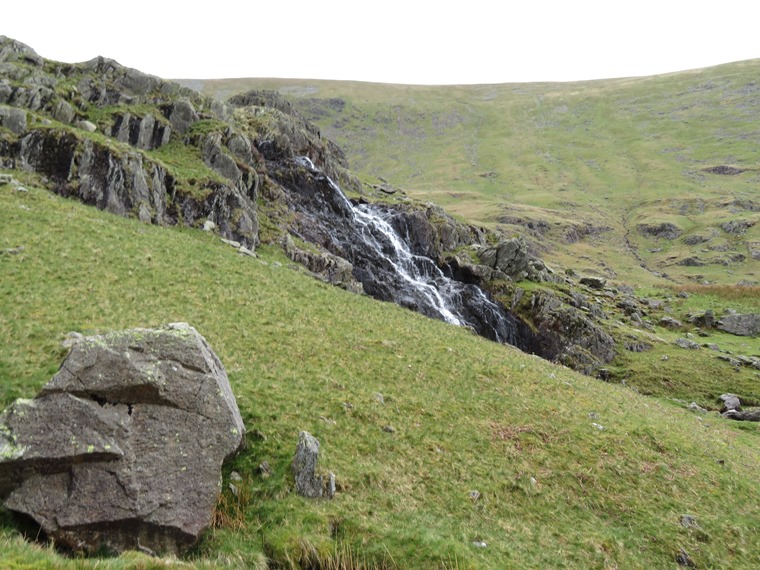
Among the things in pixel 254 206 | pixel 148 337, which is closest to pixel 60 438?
pixel 148 337

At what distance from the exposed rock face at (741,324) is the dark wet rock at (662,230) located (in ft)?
286

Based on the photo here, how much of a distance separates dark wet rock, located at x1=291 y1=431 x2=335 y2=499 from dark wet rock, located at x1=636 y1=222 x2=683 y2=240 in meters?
159

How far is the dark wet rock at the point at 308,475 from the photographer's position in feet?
46.4

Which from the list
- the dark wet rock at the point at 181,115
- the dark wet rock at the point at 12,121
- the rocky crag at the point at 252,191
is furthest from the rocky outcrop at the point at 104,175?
the dark wet rock at the point at 181,115

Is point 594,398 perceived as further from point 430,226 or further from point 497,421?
point 430,226

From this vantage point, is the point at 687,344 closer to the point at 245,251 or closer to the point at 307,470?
the point at 245,251

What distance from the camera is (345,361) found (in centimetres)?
2609

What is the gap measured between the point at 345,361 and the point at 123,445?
14.9m

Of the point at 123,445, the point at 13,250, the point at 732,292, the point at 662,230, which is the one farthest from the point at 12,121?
the point at 662,230

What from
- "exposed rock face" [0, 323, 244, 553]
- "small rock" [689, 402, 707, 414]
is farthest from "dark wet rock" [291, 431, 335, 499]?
"small rock" [689, 402, 707, 414]

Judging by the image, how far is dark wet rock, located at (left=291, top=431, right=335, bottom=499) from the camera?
46.4 ft

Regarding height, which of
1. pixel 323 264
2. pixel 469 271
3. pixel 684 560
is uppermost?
pixel 469 271

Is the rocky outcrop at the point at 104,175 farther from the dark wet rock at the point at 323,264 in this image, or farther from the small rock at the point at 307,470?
the small rock at the point at 307,470

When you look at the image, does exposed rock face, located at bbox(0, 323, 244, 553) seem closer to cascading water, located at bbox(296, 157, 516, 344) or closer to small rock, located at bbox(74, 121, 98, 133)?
cascading water, located at bbox(296, 157, 516, 344)
